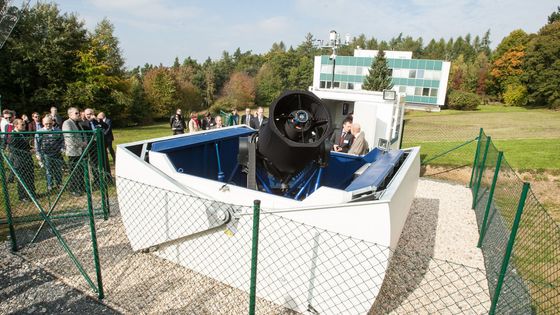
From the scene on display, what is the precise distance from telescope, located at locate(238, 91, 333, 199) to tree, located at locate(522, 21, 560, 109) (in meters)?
50.5

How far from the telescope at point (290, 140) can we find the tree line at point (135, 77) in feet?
54.3

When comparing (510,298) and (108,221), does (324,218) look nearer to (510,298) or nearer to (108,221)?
(510,298)

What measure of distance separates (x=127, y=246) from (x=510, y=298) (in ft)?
16.0

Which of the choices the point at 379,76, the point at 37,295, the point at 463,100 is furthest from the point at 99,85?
the point at 463,100

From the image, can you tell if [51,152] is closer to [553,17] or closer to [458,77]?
[458,77]

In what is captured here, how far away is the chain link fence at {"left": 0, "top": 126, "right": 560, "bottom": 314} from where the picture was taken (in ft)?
9.49

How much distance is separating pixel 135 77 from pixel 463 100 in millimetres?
41733

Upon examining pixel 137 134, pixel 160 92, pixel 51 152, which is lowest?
pixel 137 134

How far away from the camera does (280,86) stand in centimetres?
5919

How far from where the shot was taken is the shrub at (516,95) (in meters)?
46.1

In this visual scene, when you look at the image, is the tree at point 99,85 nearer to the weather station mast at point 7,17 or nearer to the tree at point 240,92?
the tree at point 240,92

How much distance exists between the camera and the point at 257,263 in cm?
312

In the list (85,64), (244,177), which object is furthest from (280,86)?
(244,177)

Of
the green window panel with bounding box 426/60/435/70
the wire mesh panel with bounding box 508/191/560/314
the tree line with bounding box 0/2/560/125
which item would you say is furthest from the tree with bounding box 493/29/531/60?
the wire mesh panel with bounding box 508/191/560/314
